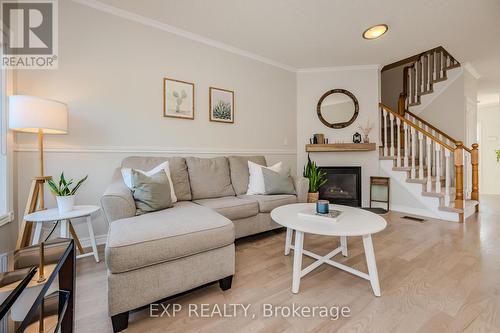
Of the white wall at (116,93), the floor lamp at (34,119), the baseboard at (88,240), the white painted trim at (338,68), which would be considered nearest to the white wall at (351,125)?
the white painted trim at (338,68)

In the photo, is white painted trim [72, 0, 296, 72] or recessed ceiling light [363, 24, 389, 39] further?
recessed ceiling light [363, 24, 389, 39]

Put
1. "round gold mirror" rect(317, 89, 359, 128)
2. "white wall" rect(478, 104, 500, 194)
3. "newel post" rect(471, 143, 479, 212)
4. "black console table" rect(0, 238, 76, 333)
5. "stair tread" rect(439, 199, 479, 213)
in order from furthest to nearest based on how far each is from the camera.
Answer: "white wall" rect(478, 104, 500, 194) → "round gold mirror" rect(317, 89, 359, 128) → "newel post" rect(471, 143, 479, 212) → "stair tread" rect(439, 199, 479, 213) → "black console table" rect(0, 238, 76, 333)

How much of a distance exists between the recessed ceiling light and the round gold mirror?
1045 millimetres

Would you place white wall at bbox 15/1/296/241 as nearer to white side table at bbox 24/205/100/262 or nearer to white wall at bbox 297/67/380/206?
white side table at bbox 24/205/100/262

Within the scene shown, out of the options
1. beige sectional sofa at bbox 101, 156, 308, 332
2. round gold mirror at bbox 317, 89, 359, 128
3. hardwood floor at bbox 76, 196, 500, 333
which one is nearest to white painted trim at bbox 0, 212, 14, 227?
hardwood floor at bbox 76, 196, 500, 333

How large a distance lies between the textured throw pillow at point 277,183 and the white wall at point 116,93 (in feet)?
2.74

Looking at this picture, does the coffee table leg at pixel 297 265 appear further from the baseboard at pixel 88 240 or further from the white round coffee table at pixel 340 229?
the baseboard at pixel 88 240

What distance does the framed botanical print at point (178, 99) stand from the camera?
264 cm

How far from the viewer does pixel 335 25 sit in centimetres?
264

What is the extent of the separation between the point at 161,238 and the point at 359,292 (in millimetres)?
1304

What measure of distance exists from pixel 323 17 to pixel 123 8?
216 cm

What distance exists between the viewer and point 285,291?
1464 millimetres

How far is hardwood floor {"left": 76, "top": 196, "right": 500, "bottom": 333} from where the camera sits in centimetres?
118

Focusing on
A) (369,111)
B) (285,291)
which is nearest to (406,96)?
(369,111)
